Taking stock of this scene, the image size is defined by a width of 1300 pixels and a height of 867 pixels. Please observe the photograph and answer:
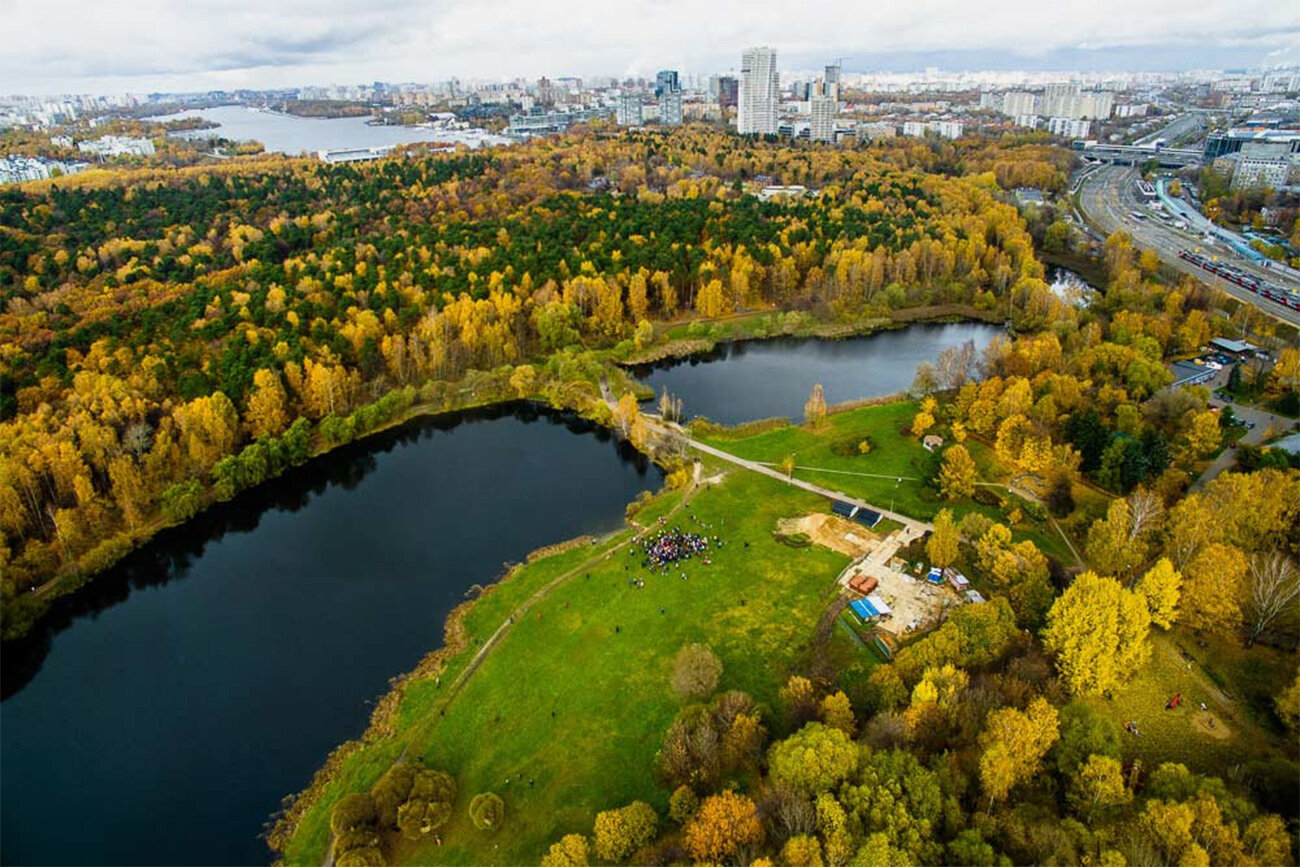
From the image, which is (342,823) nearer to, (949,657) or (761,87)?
(949,657)

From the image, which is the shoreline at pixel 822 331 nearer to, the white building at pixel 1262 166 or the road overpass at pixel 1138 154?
the white building at pixel 1262 166

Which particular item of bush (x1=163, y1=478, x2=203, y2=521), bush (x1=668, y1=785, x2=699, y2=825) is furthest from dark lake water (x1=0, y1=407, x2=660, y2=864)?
bush (x1=668, y1=785, x2=699, y2=825)

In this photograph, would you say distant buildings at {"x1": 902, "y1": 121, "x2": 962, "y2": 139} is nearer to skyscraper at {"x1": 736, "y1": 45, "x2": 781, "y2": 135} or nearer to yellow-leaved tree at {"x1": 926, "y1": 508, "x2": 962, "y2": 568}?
skyscraper at {"x1": 736, "y1": 45, "x2": 781, "y2": 135}

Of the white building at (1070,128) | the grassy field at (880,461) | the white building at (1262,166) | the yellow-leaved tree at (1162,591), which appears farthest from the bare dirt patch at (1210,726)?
the white building at (1070,128)

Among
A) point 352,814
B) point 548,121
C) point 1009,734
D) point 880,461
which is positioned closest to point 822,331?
point 880,461

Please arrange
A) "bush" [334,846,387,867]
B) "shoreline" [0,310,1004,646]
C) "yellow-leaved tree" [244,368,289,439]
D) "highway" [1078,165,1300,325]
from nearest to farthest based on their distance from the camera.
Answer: "bush" [334,846,387,867], "shoreline" [0,310,1004,646], "yellow-leaved tree" [244,368,289,439], "highway" [1078,165,1300,325]

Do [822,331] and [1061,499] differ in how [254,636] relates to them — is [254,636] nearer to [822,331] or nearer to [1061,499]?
[1061,499]

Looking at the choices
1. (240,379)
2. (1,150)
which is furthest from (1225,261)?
(1,150)
